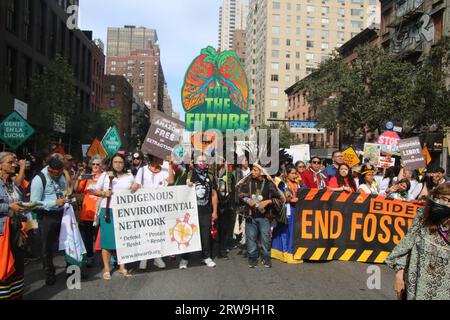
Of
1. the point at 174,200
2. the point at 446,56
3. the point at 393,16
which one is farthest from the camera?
the point at 393,16

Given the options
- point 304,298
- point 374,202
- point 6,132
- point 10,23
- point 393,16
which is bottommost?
point 304,298

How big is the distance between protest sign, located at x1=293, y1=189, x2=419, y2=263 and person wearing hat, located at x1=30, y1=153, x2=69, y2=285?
3942 mm

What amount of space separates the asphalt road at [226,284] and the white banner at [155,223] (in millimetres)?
349

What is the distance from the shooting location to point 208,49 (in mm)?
12391

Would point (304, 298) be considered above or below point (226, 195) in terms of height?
below

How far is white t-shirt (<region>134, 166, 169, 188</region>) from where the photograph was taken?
281 inches

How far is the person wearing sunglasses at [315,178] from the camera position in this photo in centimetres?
850

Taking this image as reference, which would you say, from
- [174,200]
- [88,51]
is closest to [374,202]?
[174,200]

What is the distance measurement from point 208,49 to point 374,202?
6871 millimetres

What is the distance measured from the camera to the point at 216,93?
1209cm

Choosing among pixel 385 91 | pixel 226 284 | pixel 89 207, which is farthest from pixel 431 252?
pixel 385 91

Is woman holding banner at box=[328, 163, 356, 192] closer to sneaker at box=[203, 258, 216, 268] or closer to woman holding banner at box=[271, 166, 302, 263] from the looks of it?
woman holding banner at box=[271, 166, 302, 263]

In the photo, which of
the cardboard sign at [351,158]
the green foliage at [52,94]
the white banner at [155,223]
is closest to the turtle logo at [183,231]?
the white banner at [155,223]
